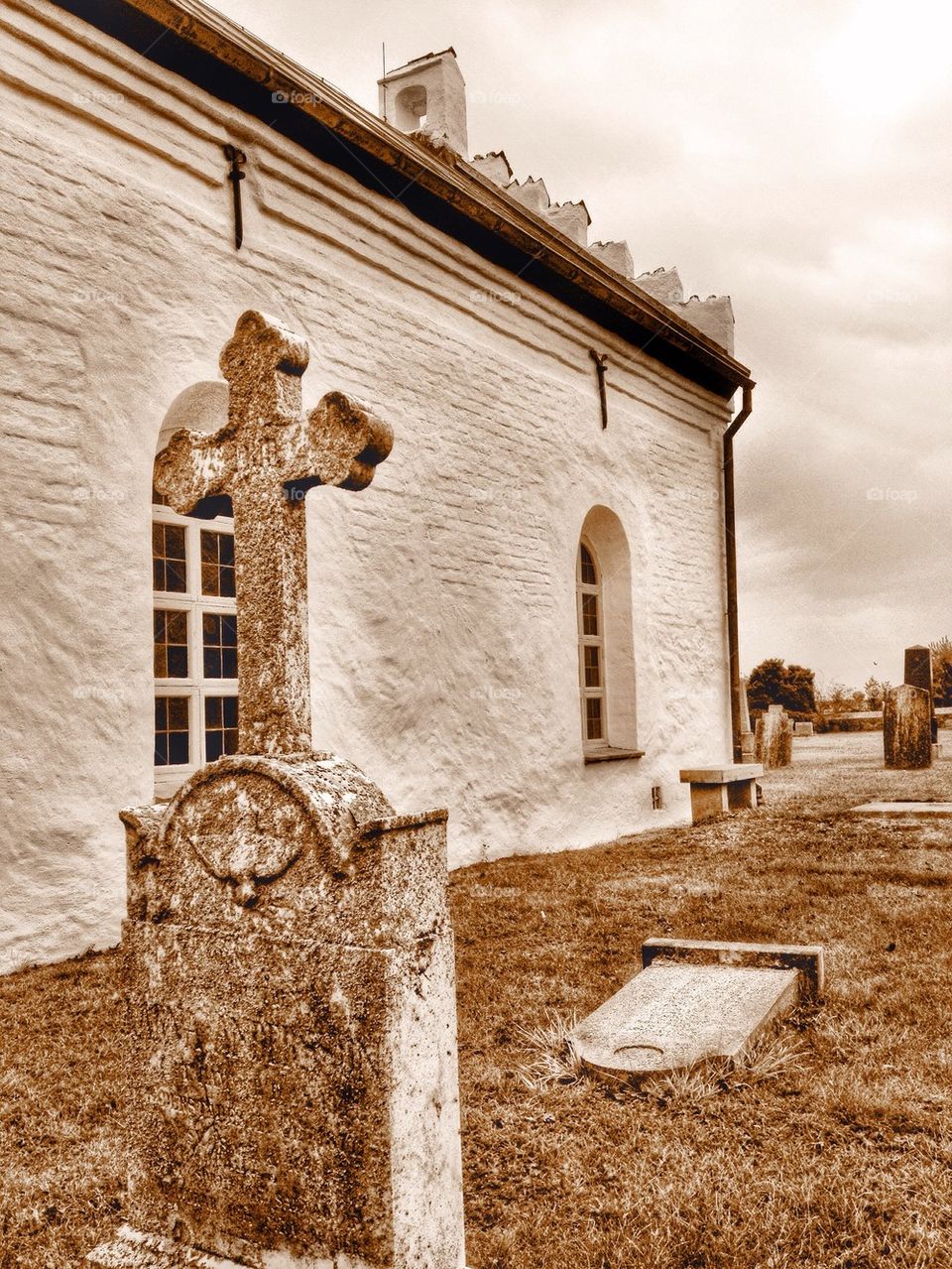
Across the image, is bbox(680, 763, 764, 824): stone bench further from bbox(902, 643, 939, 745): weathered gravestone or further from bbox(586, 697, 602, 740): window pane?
bbox(902, 643, 939, 745): weathered gravestone

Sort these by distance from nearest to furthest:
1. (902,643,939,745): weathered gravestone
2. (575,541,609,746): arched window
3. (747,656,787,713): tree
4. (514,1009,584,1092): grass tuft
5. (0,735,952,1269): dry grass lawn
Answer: (0,735,952,1269): dry grass lawn
(514,1009,584,1092): grass tuft
(575,541,609,746): arched window
(902,643,939,745): weathered gravestone
(747,656,787,713): tree

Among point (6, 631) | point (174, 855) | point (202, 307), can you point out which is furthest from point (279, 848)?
point (202, 307)

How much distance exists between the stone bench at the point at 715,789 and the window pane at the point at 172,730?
5.79m

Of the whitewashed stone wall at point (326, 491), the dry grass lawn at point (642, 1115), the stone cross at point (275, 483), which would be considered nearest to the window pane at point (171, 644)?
the whitewashed stone wall at point (326, 491)

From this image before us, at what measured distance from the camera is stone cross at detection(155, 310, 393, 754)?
243 centimetres

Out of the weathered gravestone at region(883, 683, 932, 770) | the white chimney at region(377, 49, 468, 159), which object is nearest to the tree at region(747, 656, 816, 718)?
the weathered gravestone at region(883, 683, 932, 770)

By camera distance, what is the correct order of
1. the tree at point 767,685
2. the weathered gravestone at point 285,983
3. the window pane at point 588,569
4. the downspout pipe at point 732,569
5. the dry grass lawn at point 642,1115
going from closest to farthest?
the weathered gravestone at point 285,983 → the dry grass lawn at point 642,1115 → the window pane at point 588,569 → the downspout pipe at point 732,569 → the tree at point 767,685

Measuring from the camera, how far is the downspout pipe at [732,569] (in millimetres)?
12242

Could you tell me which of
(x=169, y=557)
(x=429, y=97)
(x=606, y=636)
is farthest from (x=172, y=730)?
(x=429, y=97)

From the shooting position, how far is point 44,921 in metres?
4.92

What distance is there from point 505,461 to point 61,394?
4.15 meters

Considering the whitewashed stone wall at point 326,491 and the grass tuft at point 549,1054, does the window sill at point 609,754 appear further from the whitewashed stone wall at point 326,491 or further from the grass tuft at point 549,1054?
the grass tuft at point 549,1054

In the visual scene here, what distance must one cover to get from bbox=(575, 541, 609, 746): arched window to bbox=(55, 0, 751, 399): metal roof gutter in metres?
2.53

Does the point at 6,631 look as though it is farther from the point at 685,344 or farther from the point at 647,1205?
the point at 685,344
